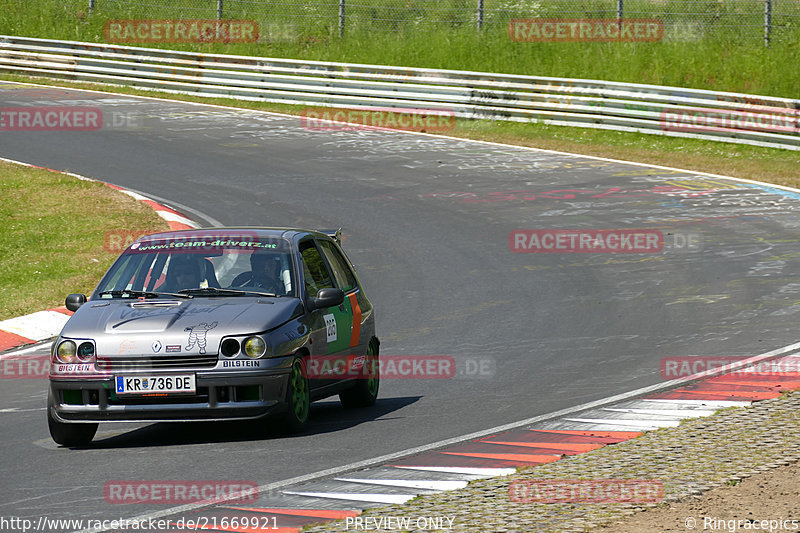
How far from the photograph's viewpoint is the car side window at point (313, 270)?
31.2ft

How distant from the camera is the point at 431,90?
28.9 meters

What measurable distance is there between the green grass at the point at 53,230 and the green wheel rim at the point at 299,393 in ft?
22.4

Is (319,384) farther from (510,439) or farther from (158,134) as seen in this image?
(158,134)

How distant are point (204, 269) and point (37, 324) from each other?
17.8 ft

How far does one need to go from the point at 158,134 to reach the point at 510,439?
2044 cm

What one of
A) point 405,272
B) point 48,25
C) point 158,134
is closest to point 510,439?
point 405,272

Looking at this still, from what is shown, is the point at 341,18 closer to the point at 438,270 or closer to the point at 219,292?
the point at 438,270

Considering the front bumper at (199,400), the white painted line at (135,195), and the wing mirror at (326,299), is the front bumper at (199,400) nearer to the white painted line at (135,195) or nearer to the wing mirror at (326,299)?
the wing mirror at (326,299)

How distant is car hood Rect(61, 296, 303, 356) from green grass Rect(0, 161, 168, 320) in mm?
6255

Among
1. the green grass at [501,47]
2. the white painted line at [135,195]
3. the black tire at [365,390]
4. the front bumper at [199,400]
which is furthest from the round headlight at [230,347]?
the green grass at [501,47]

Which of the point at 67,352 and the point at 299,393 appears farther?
the point at 299,393

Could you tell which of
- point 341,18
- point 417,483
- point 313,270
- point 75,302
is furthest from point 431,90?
point 417,483

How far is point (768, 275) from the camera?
50.7ft

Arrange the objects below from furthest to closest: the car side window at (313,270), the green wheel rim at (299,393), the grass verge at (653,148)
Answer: the grass verge at (653,148) < the car side window at (313,270) < the green wheel rim at (299,393)
